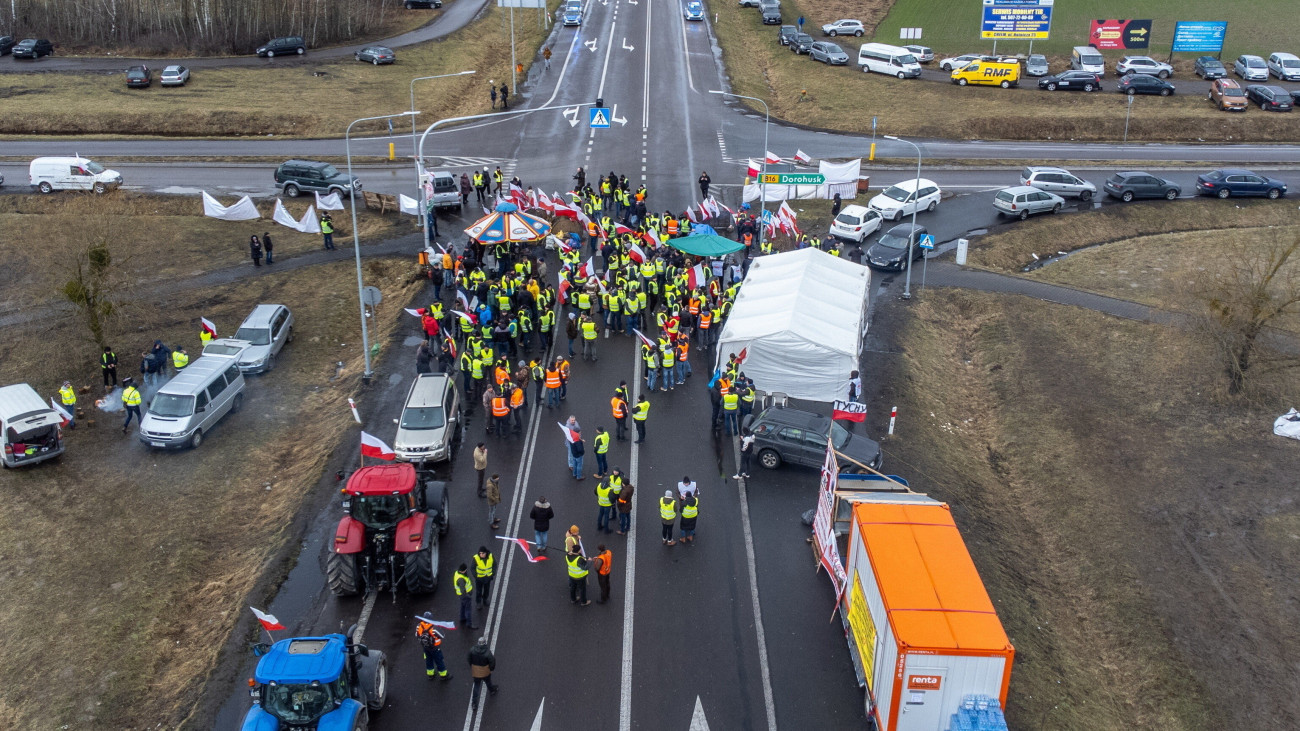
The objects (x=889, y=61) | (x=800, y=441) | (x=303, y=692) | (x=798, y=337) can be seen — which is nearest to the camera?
(x=303, y=692)

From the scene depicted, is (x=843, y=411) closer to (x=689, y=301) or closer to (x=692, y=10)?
(x=689, y=301)

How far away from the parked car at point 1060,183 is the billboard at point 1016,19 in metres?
24.7

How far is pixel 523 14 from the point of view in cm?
8362

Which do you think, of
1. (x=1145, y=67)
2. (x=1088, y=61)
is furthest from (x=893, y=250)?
(x=1145, y=67)

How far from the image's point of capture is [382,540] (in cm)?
1992

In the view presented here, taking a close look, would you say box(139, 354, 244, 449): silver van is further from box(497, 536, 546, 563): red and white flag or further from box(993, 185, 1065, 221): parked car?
box(993, 185, 1065, 221): parked car

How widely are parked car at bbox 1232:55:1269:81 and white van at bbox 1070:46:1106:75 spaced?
8.41 meters

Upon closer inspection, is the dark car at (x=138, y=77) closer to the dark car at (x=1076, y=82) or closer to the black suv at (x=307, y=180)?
the black suv at (x=307, y=180)

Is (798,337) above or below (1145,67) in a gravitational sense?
below

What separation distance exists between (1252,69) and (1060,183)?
26.4m

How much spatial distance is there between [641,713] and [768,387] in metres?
13.4

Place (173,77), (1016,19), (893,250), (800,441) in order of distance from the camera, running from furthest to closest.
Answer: (1016,19) → (173,77) → (893,250) → (800,441)

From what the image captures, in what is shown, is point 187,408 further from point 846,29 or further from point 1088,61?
point 846,29

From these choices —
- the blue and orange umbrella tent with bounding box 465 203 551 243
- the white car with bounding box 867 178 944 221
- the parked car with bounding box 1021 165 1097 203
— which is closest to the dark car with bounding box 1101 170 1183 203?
the parked car with bounding box 1021 165 1097 203
